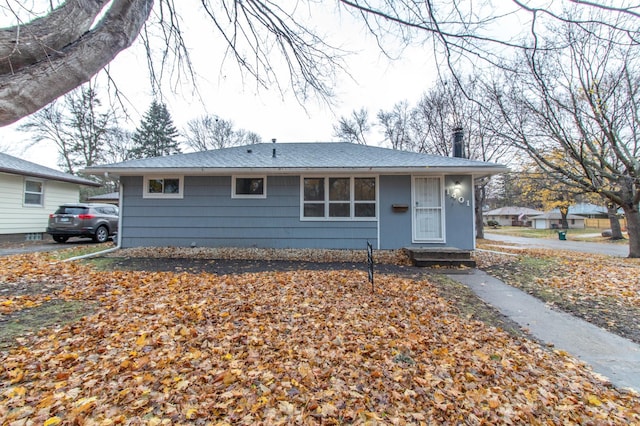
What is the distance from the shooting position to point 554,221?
34.5m

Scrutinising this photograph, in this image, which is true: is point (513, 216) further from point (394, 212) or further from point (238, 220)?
point (238, 220)

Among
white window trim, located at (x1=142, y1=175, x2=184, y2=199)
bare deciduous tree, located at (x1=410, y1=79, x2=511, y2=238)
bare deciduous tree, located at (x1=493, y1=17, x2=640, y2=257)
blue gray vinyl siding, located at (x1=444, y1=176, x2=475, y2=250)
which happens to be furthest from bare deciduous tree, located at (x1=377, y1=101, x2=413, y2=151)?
white window trim, located at (x1=142, y1=175, x2=184, y2=199)

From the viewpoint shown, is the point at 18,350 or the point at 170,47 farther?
the point at 170,47

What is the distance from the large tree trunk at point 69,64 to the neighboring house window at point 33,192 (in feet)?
41.3

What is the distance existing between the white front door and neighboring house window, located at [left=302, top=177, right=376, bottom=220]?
125 cm

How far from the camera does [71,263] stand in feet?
Answer: 20.7

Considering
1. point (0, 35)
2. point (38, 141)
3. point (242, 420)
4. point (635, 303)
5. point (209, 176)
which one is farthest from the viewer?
point (38, 141)

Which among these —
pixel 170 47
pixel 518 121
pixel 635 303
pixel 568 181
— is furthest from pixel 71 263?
pixel 568 181

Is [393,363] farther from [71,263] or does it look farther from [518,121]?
[518,121]

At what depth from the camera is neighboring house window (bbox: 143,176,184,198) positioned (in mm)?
8367

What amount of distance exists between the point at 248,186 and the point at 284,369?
6697mm

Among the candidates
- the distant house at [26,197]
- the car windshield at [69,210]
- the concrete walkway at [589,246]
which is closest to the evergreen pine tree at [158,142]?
the distant house at [26,197]

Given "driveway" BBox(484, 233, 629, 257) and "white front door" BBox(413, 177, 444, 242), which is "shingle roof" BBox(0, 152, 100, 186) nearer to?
"white front door" BBox(413, 177, 444, 242)

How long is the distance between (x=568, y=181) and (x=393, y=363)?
12.2 meters
